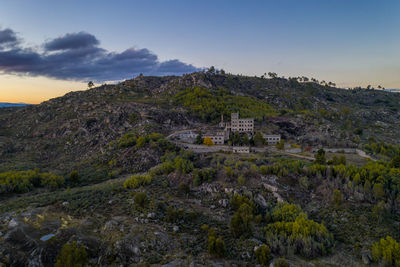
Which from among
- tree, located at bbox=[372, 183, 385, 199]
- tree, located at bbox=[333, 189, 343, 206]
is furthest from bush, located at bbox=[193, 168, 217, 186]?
tree, located at bbox=[372, 183, 385, 199]

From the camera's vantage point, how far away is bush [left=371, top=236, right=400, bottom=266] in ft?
76.8

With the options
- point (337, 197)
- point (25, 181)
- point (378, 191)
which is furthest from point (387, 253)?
point (25, 181)

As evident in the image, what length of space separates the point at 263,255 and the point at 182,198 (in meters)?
18.1

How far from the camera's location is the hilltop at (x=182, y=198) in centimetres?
2483

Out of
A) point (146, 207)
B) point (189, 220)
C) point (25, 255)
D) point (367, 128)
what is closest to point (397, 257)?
point (189, 220)

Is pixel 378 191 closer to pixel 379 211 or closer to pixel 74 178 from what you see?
pixel 379 211

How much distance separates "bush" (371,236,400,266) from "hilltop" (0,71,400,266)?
0.63 metres

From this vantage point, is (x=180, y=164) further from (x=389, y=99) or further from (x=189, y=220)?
(x=389, y=99)

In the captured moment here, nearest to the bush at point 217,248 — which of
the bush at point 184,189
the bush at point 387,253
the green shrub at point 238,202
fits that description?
the green shrub at point 238,202

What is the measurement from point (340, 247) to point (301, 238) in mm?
5315

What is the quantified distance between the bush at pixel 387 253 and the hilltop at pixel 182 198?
0.63 meters

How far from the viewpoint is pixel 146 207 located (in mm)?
33156

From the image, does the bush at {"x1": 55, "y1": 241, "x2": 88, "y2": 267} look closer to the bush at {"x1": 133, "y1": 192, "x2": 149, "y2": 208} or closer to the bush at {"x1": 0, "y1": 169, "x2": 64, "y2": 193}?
the bush at {"x1": 133, "y1": 192, "x2": 149, "y2": 208}

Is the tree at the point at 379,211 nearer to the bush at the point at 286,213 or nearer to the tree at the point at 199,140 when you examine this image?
the bush at the point at 286,213
